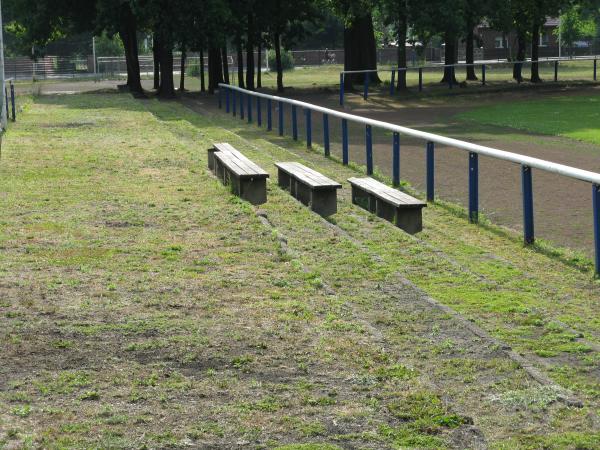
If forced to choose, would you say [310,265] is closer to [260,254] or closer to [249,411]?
[260,254]

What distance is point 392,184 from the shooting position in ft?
50.2

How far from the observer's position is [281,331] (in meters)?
7.45

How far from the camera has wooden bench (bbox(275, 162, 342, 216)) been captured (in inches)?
492

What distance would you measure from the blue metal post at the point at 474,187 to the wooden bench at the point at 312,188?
4.52 feet

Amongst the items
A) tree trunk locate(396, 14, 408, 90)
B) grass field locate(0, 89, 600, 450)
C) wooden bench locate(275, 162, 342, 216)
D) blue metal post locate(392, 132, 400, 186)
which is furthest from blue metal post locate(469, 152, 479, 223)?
tree trunk locate(396, 14, 408, 90)

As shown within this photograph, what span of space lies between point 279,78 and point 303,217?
33.2m

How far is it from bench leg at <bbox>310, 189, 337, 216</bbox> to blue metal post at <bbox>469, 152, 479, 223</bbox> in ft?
4.79

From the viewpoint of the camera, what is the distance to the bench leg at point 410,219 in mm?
11172

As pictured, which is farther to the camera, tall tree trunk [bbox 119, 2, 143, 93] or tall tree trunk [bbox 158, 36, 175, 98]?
tall tree trunk [bbox 119, 2, 143, 93]

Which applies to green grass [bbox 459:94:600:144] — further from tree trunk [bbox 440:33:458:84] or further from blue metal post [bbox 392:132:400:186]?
blue metal post [bbox 392:132:400:186]

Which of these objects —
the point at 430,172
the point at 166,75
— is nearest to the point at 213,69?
the point at 166,75

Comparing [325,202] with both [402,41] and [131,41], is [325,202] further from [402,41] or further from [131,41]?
[131,41]

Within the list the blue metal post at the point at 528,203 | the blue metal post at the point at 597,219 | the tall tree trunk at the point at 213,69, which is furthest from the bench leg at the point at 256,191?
the tall tree trunk at the point at 213,69

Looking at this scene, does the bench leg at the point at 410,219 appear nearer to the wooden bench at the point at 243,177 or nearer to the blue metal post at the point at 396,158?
the wooden bench at the point at 243,177
